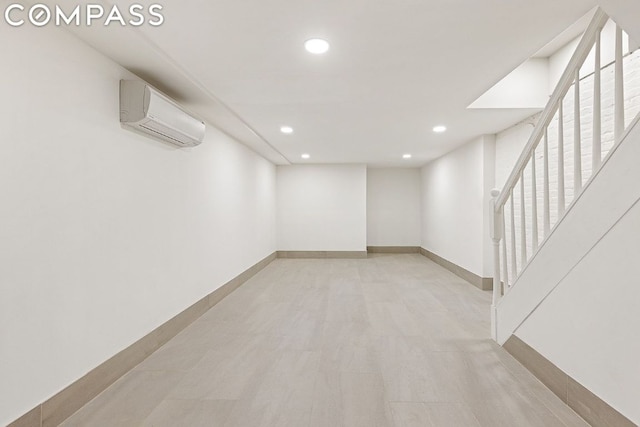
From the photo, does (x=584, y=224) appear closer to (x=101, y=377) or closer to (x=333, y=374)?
(x=333, y=374)

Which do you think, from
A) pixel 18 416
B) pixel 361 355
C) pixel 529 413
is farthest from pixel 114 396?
pixel 529 413

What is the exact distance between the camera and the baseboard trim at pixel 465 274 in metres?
5.09

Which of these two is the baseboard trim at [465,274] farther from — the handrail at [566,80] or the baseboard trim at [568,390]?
the handrail at [566,80]

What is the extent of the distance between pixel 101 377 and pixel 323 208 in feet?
21.2

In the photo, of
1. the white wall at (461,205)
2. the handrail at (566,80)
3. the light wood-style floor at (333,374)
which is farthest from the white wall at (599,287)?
the white wall at (461,205)

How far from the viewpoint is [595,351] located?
5.96 feet

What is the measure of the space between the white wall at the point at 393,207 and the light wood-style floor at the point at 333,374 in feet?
16.0

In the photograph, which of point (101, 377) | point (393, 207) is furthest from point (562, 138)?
point (393, 207)

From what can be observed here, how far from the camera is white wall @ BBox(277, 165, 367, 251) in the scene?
8414mm

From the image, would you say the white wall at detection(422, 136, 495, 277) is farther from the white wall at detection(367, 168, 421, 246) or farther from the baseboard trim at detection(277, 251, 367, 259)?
the baseboard trim at detection(277, 251, 367, 259)

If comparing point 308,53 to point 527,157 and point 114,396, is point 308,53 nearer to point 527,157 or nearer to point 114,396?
point 527,157

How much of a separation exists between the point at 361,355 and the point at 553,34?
8.78 feet

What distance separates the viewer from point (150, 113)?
2568mm

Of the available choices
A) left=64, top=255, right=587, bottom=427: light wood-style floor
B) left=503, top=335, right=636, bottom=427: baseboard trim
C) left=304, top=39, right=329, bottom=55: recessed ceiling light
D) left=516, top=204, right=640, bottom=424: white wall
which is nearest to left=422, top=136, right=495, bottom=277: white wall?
left=64, top=255, right=587, bottom=427: light wood-style floor
